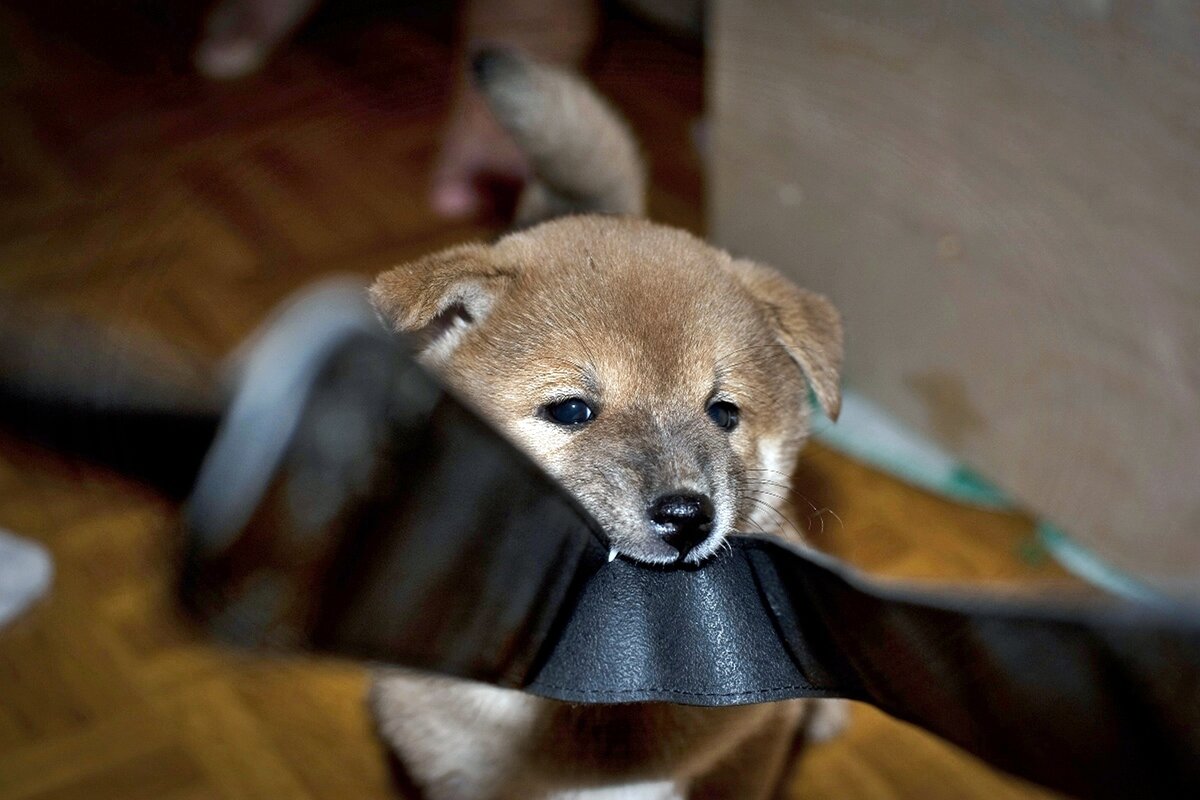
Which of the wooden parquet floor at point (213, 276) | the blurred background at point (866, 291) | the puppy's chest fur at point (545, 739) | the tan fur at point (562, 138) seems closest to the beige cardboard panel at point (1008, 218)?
the blurred background at point (866, 291)

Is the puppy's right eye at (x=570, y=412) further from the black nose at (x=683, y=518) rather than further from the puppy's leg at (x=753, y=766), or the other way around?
the puppy's leg at (x=753, y=766)

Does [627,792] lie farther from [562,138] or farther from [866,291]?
[866,291]

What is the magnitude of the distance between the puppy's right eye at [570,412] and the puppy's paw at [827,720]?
52 cm

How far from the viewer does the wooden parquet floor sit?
1168 mm

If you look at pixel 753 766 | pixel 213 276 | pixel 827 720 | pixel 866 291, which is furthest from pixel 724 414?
pixel 213 276

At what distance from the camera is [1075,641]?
1.32 ft

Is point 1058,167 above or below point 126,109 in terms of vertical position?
above

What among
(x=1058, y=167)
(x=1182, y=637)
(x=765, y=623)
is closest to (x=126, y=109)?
(x=1058, y=167)

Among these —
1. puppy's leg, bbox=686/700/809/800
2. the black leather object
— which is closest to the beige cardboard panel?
puppy's leg, bbox=686/700/809/800

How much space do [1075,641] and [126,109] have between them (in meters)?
2.01

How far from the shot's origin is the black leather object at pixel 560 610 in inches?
13.9

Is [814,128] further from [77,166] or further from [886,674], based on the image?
[77,166]

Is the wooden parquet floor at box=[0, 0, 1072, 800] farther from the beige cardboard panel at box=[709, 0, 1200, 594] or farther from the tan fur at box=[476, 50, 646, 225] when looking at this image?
the tan fur at box=[476, 50, 646, 225]

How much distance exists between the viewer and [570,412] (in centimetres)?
77
